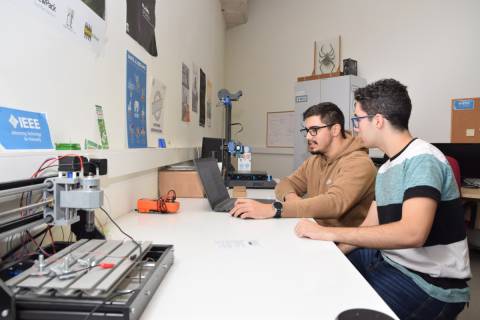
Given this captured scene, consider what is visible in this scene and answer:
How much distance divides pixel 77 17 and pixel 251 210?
2.90 feet

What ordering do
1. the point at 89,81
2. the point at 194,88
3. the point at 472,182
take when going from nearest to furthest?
the point at 89,81 < the point at 194,88 < the point at 472,182

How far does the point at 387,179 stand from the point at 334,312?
0.84m

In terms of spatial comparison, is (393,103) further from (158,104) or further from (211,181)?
(158,104)

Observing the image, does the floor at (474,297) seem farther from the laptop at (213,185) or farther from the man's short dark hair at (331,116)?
the laptop at (213,185)

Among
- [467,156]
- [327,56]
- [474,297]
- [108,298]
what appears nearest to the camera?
[108,298]

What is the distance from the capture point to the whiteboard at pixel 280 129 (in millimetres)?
4543

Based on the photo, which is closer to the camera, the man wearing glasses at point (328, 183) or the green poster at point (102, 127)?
the green poster at point (102, 127)

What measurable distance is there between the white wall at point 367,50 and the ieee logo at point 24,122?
3.78m

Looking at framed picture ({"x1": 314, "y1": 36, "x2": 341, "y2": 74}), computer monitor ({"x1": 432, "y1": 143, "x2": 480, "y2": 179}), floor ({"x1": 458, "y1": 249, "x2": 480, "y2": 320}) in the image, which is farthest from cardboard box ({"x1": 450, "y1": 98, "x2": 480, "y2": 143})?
framed picture ({"x1": 314, "y1": 36, "x2": 341, "y2": 74})

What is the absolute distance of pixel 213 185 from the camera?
1.57m

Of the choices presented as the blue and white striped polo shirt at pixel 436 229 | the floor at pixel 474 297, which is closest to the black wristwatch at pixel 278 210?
the blue and white striped polo shirt at pixel 436 229

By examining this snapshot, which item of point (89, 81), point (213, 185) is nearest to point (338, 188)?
point (213, 185)

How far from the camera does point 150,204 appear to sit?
1.40 m

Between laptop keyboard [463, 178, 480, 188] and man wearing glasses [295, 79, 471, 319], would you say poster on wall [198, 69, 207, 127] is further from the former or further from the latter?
laptop keyboard [463, 178, 480, 188]
